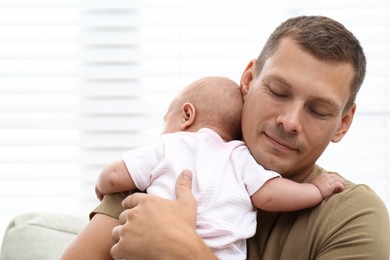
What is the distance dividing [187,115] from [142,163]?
0.21 metres

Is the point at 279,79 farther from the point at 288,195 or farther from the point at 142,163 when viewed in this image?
the point at 142,163

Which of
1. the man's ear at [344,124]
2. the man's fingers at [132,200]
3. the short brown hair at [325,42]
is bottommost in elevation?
the man's fingers at [132,200]

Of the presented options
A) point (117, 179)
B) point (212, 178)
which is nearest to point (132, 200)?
point (117, 179)

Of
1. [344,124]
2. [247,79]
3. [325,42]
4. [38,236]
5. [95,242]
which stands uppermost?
[325,42]

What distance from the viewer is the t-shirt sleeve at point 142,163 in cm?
173

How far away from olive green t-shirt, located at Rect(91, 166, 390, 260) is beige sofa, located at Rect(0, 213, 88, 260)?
77 cm

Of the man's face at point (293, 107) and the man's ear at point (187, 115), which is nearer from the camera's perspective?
the man's face at point (293, 107)

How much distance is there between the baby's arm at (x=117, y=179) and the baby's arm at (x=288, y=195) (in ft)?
1.00

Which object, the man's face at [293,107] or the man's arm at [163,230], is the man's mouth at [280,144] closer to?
the man's face at [293,107]

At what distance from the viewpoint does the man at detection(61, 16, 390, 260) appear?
1665mm

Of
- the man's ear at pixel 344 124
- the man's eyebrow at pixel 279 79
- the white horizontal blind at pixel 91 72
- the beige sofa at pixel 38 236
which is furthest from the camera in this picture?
the white horizontal blind at pixel 91 72

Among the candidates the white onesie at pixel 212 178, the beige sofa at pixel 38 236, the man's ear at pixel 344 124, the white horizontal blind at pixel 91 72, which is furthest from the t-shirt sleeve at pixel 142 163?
the white horizontal blind at pixel 91 72

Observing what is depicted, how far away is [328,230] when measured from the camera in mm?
1721

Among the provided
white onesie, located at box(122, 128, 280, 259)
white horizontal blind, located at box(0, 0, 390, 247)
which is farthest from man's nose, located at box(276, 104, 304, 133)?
white horizontal blind, located at box(0, 0, 390, 247)
